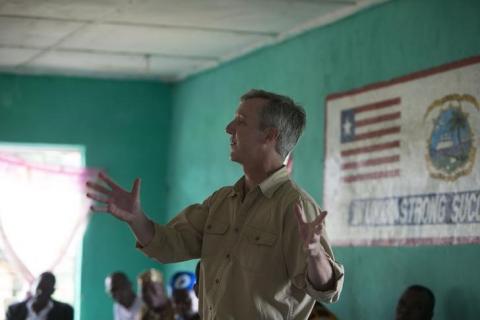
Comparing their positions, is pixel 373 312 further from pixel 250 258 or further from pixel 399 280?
pixel 250 258

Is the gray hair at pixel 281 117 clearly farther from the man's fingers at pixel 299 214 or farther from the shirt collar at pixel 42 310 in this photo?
the shirt collar at pixel 42 310

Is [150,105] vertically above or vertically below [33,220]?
above

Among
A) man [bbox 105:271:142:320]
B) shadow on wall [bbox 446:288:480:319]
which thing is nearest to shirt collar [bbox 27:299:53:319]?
man [bbox 105:271:142:320]

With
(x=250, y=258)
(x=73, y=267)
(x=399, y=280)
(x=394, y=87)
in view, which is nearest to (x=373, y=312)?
(x=399, y=280)

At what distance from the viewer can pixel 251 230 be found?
3404mm

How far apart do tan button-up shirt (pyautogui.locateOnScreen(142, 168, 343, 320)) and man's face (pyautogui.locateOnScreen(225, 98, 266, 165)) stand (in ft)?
0.33

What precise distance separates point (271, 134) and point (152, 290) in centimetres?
526

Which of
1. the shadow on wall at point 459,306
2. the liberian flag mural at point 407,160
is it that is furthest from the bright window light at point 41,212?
the shadow on wall at point 459,306

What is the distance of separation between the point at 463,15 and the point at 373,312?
1881 millimetres

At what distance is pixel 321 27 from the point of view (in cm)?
738

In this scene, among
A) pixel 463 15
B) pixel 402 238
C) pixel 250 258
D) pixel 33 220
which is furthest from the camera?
pixel 33 220

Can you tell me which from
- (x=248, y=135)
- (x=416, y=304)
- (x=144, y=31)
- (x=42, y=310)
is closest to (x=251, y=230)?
(x=248, y=135)

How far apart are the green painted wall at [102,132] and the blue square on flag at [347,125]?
11.6ft

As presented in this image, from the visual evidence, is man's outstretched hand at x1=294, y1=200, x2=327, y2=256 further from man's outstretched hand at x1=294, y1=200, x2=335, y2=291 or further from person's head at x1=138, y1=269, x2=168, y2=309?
person's head at x1=138, y1=269, x2=168, y2=309
